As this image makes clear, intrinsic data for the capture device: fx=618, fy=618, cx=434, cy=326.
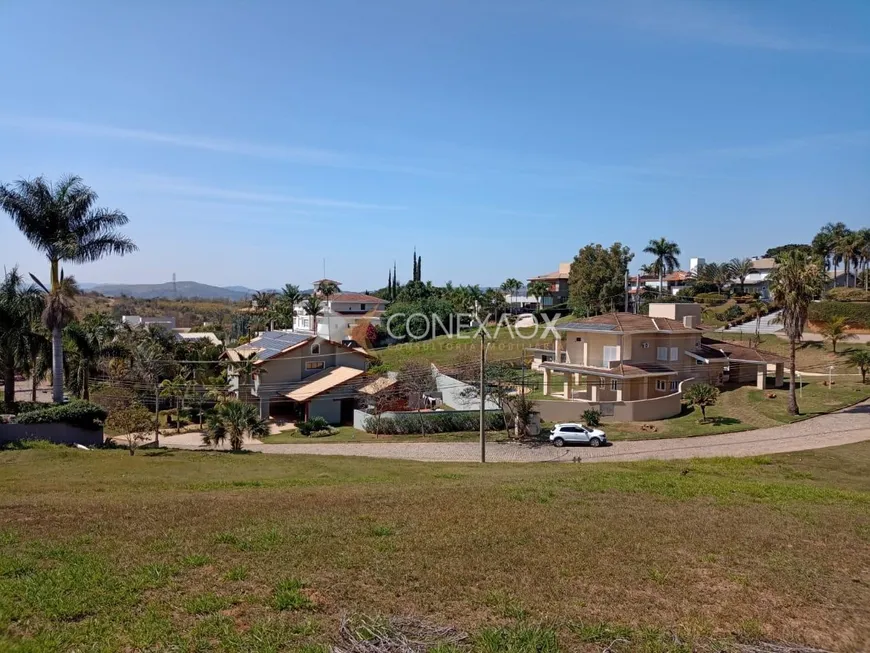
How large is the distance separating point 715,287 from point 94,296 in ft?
509

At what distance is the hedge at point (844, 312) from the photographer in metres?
60.5

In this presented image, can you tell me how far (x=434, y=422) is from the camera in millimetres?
40062

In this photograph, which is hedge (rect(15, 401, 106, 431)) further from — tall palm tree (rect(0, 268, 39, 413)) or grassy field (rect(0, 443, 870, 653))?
grassy field (rect(0, 443, 870, 653))

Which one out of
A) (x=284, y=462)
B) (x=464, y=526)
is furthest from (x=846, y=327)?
(x=464, y=526)

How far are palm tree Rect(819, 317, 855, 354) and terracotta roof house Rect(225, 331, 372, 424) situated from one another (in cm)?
4043

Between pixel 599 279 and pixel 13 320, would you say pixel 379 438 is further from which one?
pixel 599 279

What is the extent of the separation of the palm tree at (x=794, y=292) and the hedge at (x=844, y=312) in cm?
2776

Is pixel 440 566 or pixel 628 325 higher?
pixel 628 325

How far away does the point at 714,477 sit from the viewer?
2103 centimetres

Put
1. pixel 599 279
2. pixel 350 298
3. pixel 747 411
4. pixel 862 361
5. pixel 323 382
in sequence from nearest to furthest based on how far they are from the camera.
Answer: pixel 747 411 < pixel 862 361 < pixel 323 382 < pixel 599 279 < pixel 350 298

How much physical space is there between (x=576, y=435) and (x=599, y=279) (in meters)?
51.6

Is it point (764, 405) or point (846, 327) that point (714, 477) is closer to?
point (764, 405)

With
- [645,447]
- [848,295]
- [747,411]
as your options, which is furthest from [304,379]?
[848,295]

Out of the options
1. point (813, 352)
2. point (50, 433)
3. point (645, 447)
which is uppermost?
point (813, 352)
